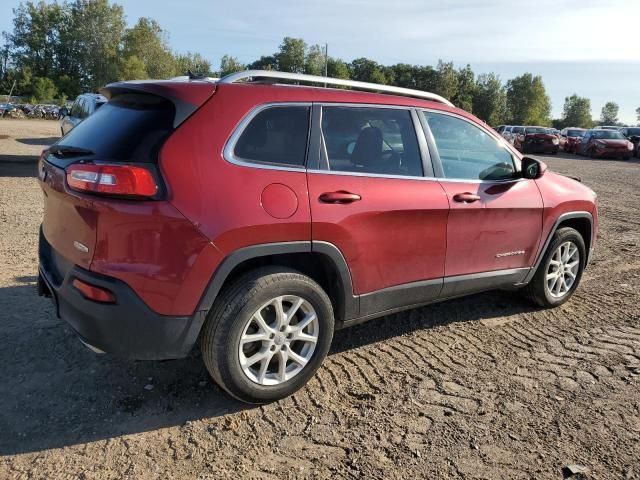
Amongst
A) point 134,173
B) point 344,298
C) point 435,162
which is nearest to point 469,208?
point 435,162

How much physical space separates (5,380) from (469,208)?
10.6 feet

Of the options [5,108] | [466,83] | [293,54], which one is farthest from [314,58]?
[5,108]

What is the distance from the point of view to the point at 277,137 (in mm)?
3084

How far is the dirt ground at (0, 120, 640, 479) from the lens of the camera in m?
2.65

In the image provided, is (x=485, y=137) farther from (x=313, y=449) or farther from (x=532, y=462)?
(x=313, y=449)

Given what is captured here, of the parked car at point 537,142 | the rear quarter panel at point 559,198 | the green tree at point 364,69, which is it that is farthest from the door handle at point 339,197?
the green tree at point 364,69

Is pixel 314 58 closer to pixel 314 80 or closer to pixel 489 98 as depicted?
pixel 489 98

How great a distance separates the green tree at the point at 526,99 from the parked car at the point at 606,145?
64.3 metres

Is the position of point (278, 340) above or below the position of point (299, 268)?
below

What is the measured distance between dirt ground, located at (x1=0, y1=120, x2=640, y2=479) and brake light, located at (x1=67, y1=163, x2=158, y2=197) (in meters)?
1.28

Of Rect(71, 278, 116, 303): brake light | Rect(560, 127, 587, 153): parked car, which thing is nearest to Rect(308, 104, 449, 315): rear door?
Rect(71, 278, 116, 303): brake light

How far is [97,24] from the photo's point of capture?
88938 mm

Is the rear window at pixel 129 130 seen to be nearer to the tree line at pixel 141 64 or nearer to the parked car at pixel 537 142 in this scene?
the parked car at pixel 537 142

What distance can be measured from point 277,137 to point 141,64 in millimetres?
77601
